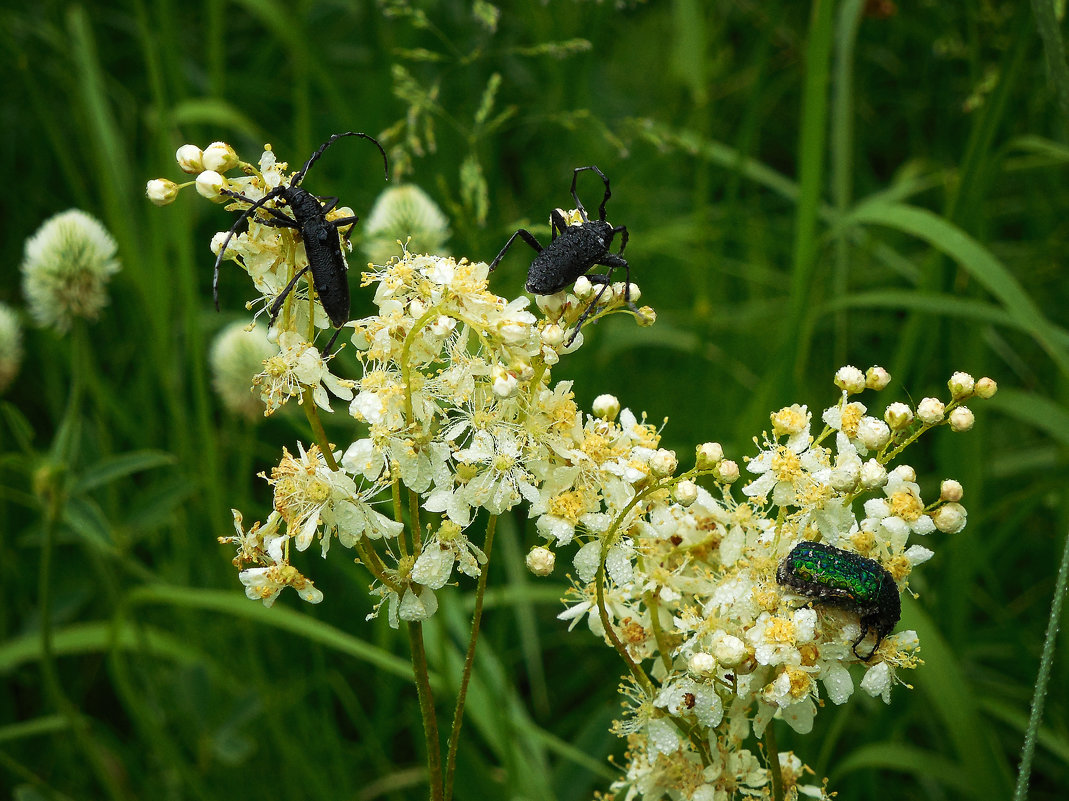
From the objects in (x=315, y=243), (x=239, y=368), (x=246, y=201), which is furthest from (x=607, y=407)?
(x=239, y=368)

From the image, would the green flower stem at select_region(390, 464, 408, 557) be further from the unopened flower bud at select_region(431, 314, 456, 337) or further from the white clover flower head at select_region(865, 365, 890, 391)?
the white clover flower head at select_region(865, 365, 890, 391)

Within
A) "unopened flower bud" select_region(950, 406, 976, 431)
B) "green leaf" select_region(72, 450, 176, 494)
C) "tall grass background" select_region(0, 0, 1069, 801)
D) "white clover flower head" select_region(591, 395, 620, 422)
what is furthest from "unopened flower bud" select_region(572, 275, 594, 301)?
"green leaf" select_region(72, 450, 176, 494)

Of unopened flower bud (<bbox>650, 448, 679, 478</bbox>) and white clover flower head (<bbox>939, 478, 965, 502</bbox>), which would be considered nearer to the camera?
unopened flower bud (<bbox>650, 448, 679, 478</bbox>)

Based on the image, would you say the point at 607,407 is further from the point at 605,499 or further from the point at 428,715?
the point at 428,715

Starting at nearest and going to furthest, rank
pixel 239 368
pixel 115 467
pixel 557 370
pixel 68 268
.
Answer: pixel 115 467 → pixel 68 268 → pixel 557 370 → pixel 239 368

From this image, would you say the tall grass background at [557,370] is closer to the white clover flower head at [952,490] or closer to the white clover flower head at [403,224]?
the white clover flower head at [403,224]

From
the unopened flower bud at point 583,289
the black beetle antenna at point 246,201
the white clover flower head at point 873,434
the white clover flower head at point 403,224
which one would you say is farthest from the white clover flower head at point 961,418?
the white clover flower head at point 403,224
